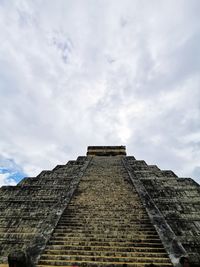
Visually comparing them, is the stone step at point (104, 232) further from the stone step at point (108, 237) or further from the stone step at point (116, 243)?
the stone step at point (116, 243)

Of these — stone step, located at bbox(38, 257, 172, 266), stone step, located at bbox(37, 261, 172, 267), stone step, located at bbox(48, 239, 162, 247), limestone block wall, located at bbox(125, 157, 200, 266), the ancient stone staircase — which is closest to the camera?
stone step, located at bbox(37, 261, 172, 267)

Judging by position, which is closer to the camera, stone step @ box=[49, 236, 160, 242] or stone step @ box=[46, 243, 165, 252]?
stone step @ box=[46, 243, 165, 252]

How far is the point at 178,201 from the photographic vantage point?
681 centimetres

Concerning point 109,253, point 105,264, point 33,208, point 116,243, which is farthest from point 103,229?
point 33,208

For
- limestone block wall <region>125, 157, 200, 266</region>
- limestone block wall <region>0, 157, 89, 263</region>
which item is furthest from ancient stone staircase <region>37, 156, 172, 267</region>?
limestone block wall <region>125, 157, 200, 266</region>

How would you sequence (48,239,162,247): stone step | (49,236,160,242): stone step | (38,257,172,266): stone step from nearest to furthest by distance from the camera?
(38,257,172,266): stone step, (48,239,162,247): stone step, (49,236,160,242): stone step

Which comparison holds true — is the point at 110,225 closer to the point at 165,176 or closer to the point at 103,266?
the point at 103,266

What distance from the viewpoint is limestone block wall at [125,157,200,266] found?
508 cm

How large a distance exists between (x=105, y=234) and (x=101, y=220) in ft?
2.04

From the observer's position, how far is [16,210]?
668cm

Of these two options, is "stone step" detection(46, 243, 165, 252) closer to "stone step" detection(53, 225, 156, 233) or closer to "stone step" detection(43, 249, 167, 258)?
"stone step" detection(43, 249, 167, 258)

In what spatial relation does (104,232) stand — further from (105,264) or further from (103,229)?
(105,264)

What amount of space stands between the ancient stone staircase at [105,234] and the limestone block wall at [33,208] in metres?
0.27

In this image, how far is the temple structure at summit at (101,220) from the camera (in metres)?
4.18
